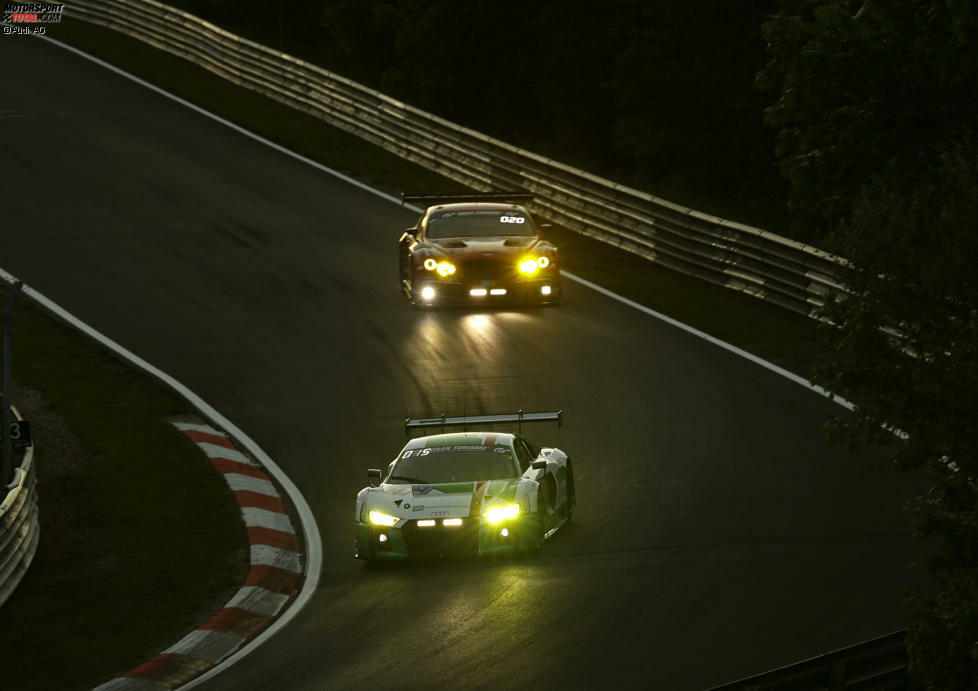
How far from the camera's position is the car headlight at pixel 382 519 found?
15367mm

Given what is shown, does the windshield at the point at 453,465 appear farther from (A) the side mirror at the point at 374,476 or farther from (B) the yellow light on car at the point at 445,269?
(B) the yellow light on car at the point at 445,269

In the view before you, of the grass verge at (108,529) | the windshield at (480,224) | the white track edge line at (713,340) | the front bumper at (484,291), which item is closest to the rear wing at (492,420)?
the grass verge at (108,529)

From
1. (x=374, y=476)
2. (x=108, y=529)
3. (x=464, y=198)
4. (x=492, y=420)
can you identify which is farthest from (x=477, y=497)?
(x=464, y=198)

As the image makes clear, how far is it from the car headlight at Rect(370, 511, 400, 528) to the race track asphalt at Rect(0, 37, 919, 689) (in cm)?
47

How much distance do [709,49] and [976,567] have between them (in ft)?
122

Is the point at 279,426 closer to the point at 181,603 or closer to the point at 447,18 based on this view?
the point at 181,603

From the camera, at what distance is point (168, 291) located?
26.5 m

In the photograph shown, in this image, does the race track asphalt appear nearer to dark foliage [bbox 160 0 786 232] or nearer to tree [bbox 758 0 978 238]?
tree [bbox 758 0 978 238]

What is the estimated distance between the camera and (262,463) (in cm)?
1911

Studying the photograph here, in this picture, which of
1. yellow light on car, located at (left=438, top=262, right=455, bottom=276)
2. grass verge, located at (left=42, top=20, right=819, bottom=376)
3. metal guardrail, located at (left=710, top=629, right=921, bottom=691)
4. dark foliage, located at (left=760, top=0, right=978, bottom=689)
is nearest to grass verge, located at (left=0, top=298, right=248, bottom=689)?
yellow light on car, located at (left=438, top=262, right=455, bottom=276)

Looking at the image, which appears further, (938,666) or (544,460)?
(544,460)

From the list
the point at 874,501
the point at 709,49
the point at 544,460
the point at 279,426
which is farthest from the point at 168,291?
the point at 709,49

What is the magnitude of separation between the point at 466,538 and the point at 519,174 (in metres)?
18.5

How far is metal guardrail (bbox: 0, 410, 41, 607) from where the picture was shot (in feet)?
47.8
